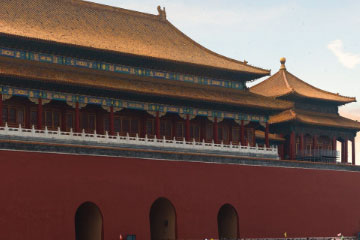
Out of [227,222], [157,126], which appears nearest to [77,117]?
[157,126]

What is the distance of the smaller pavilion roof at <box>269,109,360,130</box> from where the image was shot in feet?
157

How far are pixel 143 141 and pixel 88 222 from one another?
5048 mm

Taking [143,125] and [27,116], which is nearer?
[27,116]

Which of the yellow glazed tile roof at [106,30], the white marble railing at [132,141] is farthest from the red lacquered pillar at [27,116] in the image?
the yellow glazed tile roof at [106,30]

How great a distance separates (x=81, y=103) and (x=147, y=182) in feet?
17.2

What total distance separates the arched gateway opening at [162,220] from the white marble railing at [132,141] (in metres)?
3.19

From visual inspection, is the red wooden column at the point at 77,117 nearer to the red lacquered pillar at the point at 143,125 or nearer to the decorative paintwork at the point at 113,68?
the decorative paintwork at the point at 113,68

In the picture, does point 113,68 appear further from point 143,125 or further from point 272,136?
point 272,136

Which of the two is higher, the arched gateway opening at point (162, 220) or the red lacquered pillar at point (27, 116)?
the red lacquered pillar at point (27, 116)

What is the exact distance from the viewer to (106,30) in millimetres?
42250

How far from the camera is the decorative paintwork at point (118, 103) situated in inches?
1399

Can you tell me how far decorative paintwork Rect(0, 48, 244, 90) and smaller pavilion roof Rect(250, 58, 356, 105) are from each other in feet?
18.5

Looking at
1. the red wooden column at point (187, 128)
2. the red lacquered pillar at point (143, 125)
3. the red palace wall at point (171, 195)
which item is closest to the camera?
the red palace wall at point (171, 195)

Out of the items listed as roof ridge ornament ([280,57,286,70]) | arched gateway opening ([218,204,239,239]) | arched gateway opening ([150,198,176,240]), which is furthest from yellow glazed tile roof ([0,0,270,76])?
arched gateway opening ([218,204,239,239])
